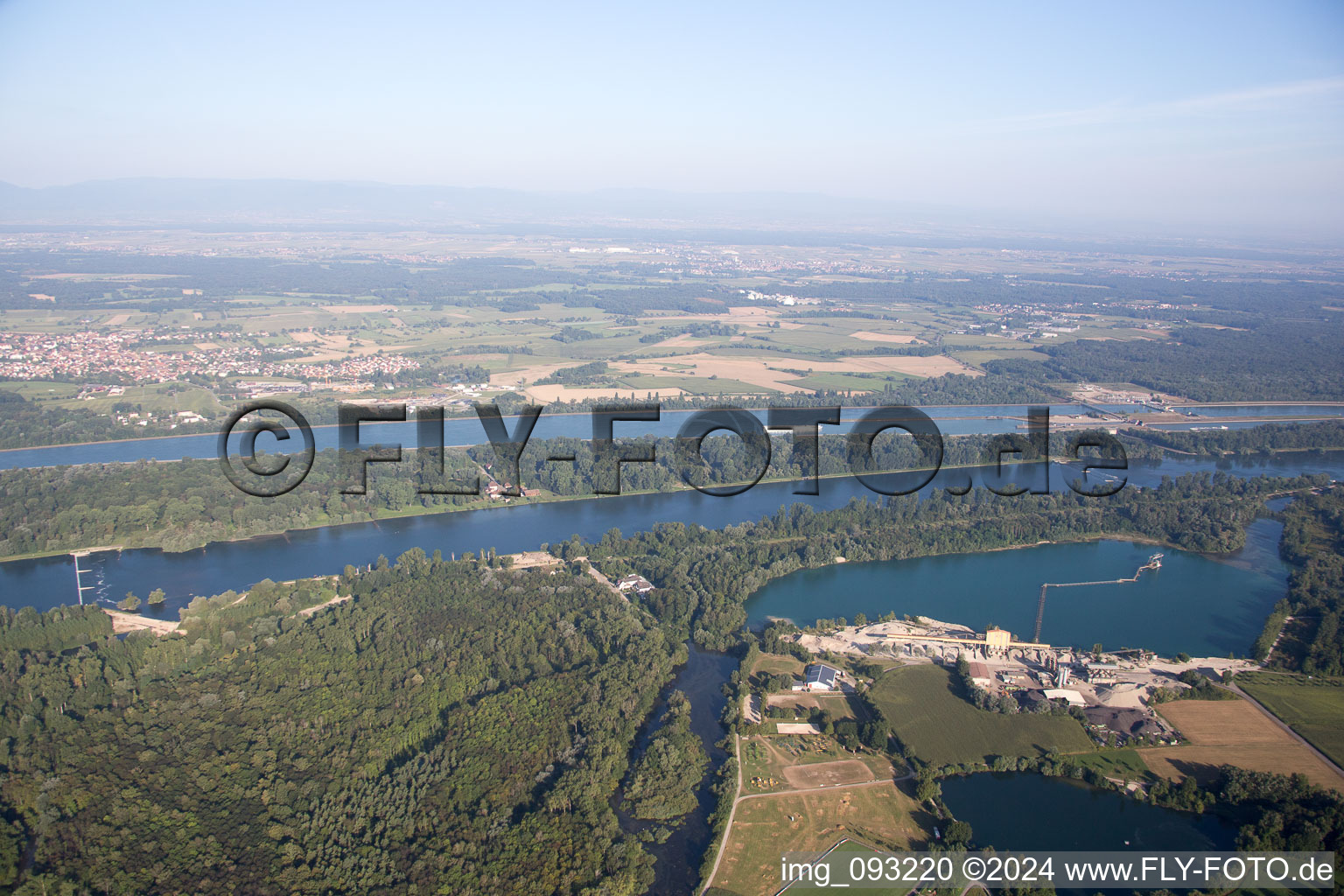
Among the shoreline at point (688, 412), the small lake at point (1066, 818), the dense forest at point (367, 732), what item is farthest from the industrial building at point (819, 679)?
the shoreline at point (688, 412)

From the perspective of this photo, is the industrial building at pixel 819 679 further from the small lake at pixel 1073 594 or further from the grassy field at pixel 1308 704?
the grassy field at pixel 1308 704

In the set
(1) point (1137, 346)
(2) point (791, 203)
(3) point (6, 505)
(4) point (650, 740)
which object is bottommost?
(4) point (650, 740)

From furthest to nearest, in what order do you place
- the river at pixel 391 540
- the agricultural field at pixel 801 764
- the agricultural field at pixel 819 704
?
the river at pixel 391 540
the agricultural field at pixel 819 704
the agricultural field at pixel 801 764

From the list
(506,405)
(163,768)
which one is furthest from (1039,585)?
(506,405)

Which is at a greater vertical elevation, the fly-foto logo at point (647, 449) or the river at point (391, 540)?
the fly-foto logo at point (647, 449)

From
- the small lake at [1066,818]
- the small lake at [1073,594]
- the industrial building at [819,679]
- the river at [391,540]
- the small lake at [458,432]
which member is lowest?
the small lake at [1066,818]

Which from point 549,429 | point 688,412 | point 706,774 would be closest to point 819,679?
point 706,774

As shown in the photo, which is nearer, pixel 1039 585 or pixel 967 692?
pixel 967 692

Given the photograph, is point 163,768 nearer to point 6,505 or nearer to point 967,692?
point 967,692
